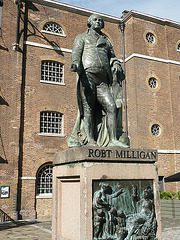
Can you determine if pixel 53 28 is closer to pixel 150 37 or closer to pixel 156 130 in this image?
pixel 150 37

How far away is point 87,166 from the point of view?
13.4 feet

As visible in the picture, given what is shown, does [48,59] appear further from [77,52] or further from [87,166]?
[87,166]

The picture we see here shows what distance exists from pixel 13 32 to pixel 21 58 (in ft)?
5.37

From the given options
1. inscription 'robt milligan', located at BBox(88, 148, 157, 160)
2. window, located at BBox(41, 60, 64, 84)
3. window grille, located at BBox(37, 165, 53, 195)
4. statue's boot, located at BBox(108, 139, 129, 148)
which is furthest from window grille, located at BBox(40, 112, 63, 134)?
inscription 'robt milligan', located at BBox(88, 148, 157, 160)

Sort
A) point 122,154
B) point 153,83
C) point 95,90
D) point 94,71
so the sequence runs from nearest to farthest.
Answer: point 122,154, point 94,71, point 95,90, point 153,83

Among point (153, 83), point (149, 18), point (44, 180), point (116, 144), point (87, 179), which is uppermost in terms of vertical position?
point (149, 18)

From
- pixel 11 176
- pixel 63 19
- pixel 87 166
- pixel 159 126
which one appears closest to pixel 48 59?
pixel 63 19

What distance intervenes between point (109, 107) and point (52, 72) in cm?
1351

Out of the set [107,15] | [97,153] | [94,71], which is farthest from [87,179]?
[107,15]

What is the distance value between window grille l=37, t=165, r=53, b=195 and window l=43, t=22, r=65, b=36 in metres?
8.81

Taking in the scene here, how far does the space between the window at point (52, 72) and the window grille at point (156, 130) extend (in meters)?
6.95

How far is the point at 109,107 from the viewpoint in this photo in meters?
4.83

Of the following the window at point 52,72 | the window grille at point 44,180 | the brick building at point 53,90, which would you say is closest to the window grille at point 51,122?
the brick building at point 53,90

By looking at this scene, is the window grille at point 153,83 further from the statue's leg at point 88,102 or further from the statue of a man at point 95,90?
the statue's leg at point 88,102
